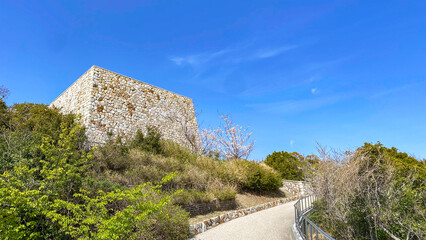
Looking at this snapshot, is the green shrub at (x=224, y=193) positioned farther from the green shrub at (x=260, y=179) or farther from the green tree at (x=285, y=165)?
the green tree at (x=285, y=165)

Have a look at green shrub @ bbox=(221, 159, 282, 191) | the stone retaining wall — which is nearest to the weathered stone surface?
the stone retaining wall

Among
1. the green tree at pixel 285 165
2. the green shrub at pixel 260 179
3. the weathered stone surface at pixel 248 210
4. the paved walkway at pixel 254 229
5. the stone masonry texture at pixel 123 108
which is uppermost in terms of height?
the stone masonry texture at pixel 123 108

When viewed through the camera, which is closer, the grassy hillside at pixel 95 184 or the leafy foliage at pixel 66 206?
the leafy foliage at pixel 66 206

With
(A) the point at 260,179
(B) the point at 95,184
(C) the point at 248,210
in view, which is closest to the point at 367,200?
(C) the point at 248,210

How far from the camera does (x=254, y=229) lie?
777 cm

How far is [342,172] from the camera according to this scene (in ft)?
27.8

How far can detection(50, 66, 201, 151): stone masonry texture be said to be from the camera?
1561 cm

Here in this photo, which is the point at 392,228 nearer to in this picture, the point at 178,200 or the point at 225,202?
the point at 225,202

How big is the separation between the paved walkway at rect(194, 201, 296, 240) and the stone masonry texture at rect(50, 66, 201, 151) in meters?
9.10

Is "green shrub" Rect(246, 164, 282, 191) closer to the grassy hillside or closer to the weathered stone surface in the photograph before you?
the grassy hillside

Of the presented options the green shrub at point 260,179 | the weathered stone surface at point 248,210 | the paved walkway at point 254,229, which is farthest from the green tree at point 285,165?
the paved walkway at point 254,229

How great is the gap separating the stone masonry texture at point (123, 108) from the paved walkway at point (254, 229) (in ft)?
29.9

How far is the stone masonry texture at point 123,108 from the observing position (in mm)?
15613

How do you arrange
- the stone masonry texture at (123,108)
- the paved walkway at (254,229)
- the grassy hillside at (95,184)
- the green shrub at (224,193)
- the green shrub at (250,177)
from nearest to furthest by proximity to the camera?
the grassy hillside at (95,184) < the paved walkway at (254,229) < the green shrub at (224,193) < the green shrub at (250,177) < the stone masonry texture at (123,108)
